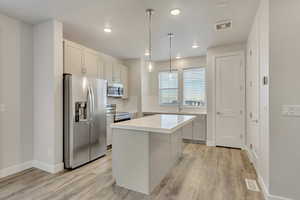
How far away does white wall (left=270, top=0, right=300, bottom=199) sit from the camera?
1833 millimetres

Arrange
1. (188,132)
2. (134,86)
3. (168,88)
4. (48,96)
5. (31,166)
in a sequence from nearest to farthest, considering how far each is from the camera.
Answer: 1. (48,96)
2. (31,166)
3. (188,132)
4. (134,86)
5. (168,88)

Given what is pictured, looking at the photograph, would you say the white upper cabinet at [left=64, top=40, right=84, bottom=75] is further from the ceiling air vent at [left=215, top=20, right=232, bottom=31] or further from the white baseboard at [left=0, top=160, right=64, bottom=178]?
the ceiling air vent at [left=215, top=20, right=232, bottom=31]

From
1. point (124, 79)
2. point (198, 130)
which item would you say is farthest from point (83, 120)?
point (198, 130)

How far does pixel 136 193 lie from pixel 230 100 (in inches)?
131

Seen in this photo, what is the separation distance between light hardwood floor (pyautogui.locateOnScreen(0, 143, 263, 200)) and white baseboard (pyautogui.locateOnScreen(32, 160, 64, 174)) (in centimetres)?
9

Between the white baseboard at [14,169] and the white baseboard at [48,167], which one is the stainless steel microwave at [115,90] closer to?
the white baseboard at [48,167]

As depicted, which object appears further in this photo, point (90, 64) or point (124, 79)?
point (124, 79)

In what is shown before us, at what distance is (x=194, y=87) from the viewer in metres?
5.42

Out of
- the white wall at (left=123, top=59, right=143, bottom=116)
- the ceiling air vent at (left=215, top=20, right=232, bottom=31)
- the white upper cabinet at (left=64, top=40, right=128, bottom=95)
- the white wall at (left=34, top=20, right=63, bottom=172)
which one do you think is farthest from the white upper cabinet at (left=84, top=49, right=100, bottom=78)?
the ceiling air vent at (left=215, top=20, right=232, bottom=31)

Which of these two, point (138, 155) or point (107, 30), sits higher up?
point (107, 30)

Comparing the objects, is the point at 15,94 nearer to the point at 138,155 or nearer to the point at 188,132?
the point at 138,155

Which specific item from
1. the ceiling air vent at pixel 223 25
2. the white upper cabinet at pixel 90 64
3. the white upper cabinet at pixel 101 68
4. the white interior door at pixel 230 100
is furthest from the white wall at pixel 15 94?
the white interior door at pixel 230 100

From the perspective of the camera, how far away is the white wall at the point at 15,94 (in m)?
2.65

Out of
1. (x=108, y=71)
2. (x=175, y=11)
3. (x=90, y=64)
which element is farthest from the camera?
(x=108, y=71)
